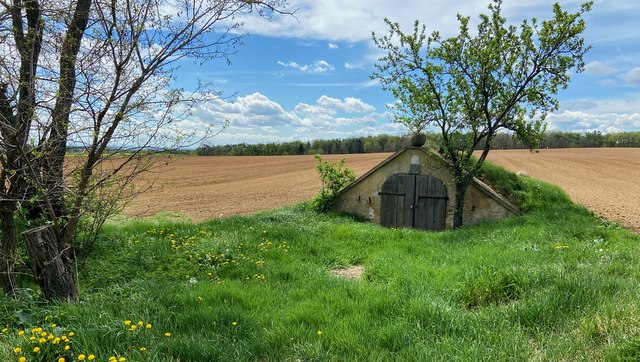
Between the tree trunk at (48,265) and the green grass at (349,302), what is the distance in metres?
0.28

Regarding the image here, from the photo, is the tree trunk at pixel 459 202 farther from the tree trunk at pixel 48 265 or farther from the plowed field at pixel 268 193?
the tree trunk at pixel 48 265

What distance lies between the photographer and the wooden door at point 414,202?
1237 centimetres

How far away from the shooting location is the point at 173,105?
4.90 metres

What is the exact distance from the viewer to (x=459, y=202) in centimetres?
1170

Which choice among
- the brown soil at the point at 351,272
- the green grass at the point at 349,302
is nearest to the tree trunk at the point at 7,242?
the green grass at the point at 349,302

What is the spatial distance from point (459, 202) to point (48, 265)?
32.6 ft

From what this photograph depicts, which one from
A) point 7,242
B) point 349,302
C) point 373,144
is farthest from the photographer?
point 373,144

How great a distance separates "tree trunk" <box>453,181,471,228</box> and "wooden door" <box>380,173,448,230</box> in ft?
1.58

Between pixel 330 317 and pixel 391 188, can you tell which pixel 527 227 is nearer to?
pixel 391 188

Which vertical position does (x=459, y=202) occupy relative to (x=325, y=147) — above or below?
below

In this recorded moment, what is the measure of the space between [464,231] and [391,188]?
3323mm

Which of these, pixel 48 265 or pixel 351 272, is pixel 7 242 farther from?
pixel 351 272

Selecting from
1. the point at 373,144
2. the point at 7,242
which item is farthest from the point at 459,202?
the point at 373,144

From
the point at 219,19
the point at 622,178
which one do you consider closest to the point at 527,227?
the point at 219,19
